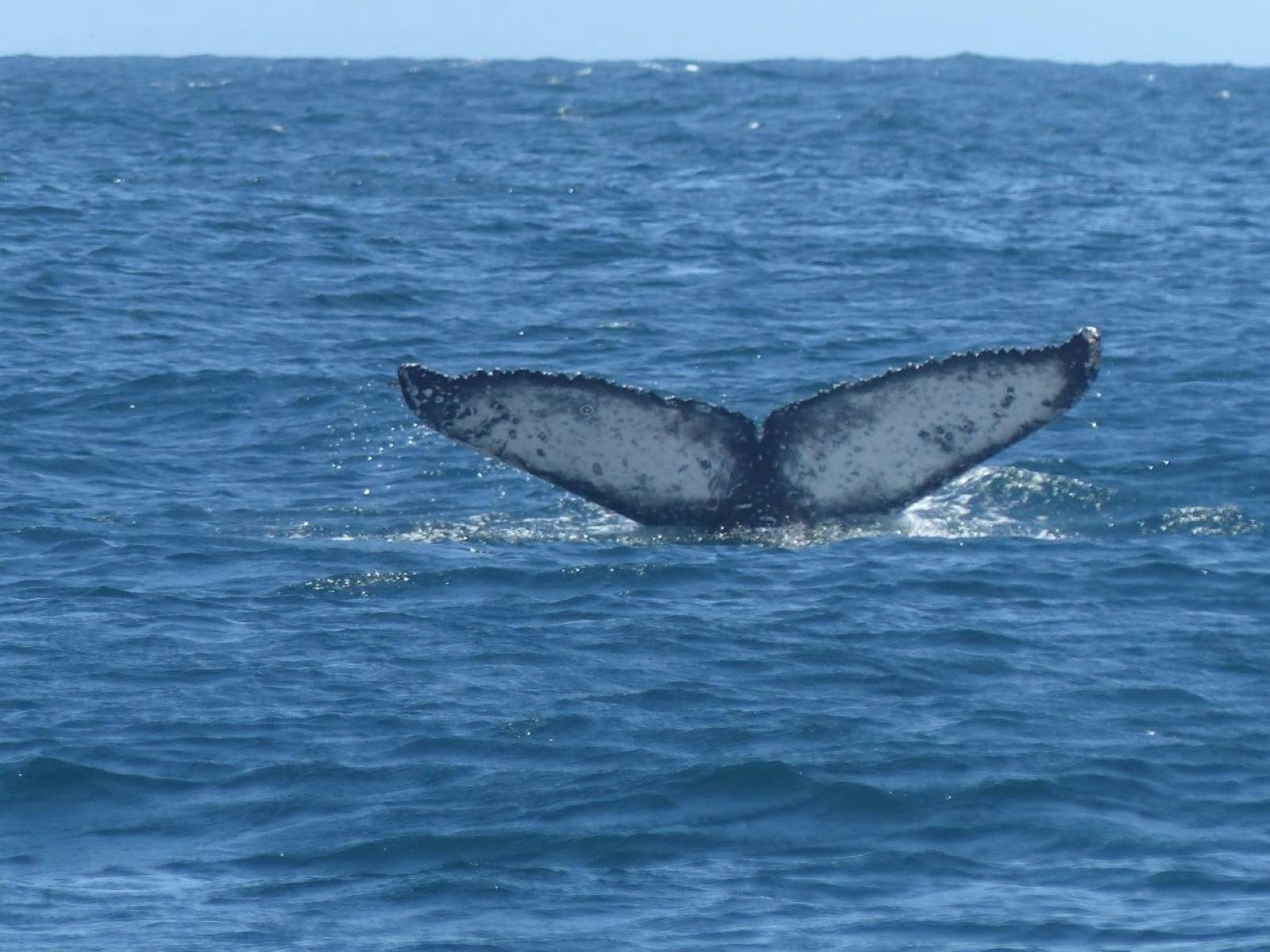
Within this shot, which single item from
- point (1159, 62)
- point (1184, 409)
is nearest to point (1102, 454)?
point (1184, 409)

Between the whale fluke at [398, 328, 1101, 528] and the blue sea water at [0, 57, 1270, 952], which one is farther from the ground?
the whale fluke at [398, 328, 1101, 528]

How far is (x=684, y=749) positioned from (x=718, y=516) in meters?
2.51

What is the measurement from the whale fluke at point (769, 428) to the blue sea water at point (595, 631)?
78cm

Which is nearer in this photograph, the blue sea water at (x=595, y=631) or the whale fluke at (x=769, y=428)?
the blue sea water at (x=595, y=631)

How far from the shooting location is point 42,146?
41.1 metres

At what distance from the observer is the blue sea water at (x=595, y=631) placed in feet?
32.0

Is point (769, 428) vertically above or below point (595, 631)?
above

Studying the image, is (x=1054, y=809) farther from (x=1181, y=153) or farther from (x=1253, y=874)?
(x=1181, y=153)

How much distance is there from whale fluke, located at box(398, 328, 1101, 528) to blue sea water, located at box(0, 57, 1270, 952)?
0.78 meters

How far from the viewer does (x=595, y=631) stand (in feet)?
43.3

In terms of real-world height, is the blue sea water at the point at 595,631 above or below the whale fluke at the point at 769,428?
below

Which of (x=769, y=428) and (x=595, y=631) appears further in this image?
(x=595, y=631)

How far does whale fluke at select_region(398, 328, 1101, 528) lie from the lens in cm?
1241

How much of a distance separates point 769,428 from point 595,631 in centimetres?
150
